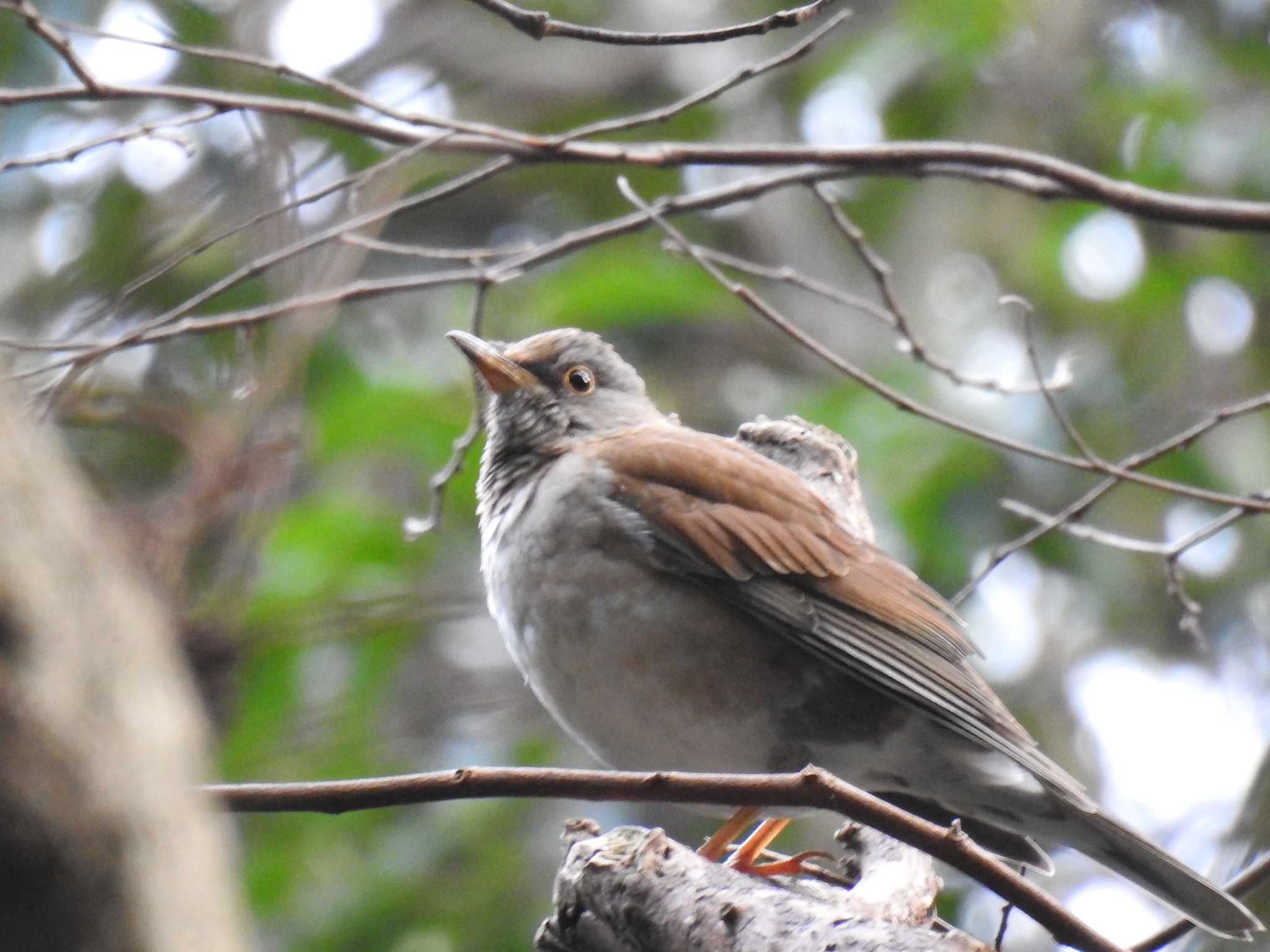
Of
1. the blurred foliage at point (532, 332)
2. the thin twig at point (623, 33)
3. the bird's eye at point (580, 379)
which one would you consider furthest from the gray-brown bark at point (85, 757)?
the bird's eye at point (580, 379)

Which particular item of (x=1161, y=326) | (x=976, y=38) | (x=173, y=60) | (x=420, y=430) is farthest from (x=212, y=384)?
(x=1161, y=326)

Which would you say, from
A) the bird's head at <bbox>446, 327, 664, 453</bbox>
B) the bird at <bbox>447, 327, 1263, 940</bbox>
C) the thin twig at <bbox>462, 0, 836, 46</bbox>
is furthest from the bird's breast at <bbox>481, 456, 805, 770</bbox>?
the thin twig at <bbox>462, 0, 836, 46</bbox>

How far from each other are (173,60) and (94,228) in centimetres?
185

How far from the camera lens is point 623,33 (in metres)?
3.34

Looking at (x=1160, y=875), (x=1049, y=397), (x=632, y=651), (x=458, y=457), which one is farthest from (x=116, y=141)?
(x=1160, y=875)

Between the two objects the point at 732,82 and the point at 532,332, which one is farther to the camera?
the point at 532,332

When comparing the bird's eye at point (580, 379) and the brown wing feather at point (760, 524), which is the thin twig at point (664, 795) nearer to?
the brown wing feather at point (760, 524)

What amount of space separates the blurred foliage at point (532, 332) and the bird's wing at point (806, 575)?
91 cm

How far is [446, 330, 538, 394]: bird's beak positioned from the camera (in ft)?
15.8

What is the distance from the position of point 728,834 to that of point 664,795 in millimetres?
1696

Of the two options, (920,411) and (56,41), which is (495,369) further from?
(56,41)

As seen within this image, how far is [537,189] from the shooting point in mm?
11047

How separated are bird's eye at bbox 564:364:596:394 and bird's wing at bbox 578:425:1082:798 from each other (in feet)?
1.31

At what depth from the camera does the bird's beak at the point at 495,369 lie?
15.8 feet
